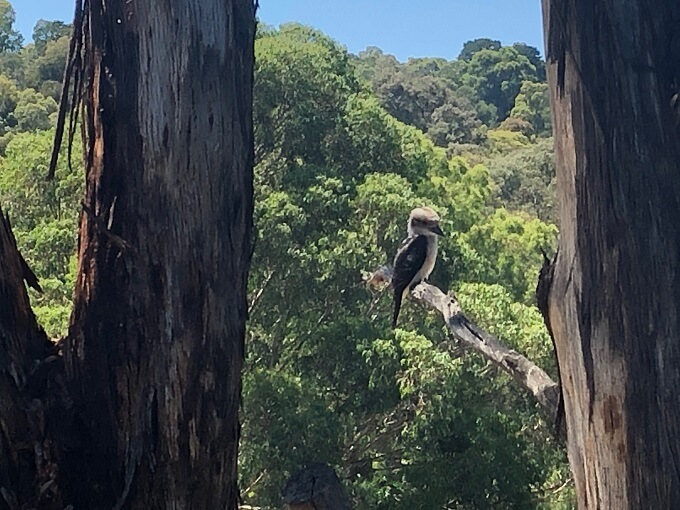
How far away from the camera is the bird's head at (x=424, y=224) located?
734 centimetres

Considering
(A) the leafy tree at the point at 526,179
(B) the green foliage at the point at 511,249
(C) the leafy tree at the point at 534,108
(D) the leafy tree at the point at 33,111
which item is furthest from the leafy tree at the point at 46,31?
(B) the green foliage at the point at 511,249

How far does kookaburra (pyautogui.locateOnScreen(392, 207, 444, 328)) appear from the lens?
6949mm

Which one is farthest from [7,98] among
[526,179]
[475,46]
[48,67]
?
[475,46]

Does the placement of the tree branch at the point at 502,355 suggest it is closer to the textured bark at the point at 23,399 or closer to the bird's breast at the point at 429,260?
the bird's breast at the point at 429,260

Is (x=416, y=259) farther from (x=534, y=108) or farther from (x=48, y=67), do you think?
(x=534, y=108)

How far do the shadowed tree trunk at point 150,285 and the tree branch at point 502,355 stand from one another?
132cm

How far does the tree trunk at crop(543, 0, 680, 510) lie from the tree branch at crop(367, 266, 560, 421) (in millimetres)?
870

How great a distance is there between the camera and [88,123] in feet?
7.88

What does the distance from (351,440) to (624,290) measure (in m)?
6.89

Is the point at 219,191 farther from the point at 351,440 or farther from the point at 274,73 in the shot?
the point at 274,73

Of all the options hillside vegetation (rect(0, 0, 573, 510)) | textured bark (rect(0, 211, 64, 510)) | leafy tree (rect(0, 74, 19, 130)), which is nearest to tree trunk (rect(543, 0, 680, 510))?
textured bark (rect(0, 211, 64, 510))

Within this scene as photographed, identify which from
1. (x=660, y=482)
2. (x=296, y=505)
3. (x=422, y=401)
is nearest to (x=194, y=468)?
(x=296, y=505)

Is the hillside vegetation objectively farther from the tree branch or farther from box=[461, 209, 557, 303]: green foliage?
the tree branch

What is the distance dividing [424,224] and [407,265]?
1.79ft
